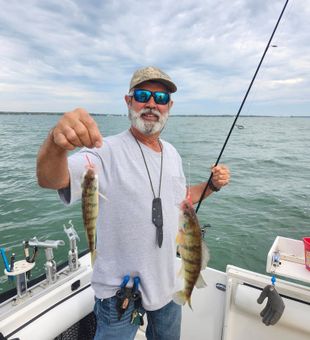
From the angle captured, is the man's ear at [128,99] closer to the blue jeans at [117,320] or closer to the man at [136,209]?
the man at [136,209]

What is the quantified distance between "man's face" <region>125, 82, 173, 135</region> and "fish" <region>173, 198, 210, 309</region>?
2.55 ft

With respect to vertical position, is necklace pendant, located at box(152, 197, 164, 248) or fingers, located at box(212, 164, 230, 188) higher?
fingers, located at box(212, 164, 230, 188)

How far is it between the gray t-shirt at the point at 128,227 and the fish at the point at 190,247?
11.5 inches

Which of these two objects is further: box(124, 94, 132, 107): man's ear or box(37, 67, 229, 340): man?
box(124, 94, 132, 107): man's ear

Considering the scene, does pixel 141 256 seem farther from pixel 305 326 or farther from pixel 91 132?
pixel 305 326

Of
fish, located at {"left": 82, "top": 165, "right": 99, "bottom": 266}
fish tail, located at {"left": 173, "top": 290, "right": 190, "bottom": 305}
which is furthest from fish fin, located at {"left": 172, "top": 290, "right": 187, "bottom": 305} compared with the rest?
fish, located at {"left": 82, "top": 165, "right": 99, "bottom": 266}

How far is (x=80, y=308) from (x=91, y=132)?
2.32 metres

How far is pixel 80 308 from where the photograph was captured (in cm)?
304

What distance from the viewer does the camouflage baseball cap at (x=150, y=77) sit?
8.18ft

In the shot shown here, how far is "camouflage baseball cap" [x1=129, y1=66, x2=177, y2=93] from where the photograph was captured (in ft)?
8.18

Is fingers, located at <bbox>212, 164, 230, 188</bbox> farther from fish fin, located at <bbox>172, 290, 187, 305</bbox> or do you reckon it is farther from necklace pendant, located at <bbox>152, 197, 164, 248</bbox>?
fish fin, located at <bbox>172, 290, 187, 305</bbox>

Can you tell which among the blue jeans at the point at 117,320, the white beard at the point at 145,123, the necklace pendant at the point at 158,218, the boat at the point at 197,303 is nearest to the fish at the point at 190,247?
Result: the necklace pendant at the point at 158,218

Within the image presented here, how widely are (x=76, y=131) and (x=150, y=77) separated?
123 cm

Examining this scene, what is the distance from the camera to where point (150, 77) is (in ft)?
8.13
